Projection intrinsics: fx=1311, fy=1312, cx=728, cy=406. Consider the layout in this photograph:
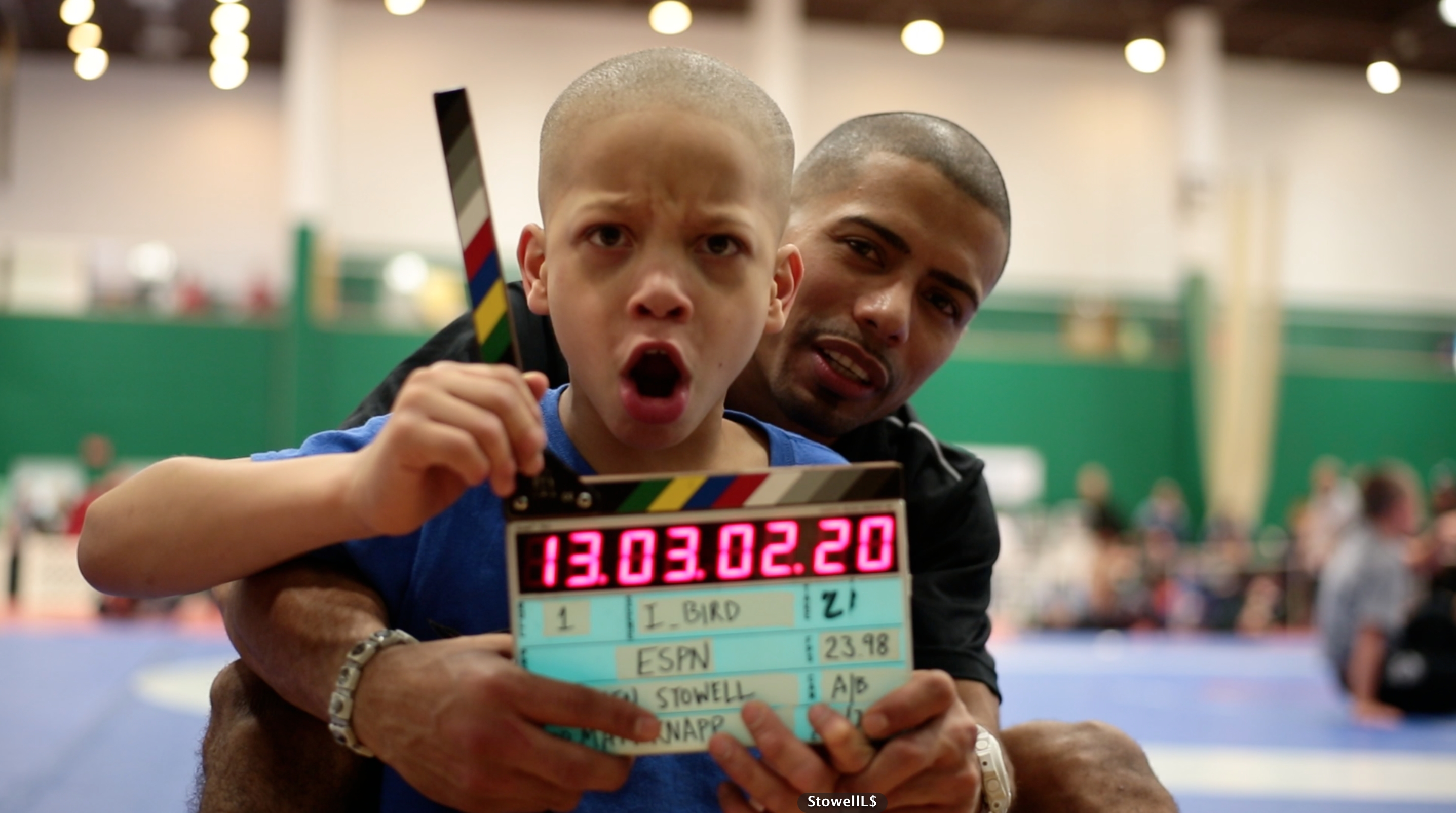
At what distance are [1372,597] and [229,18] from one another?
14.2m

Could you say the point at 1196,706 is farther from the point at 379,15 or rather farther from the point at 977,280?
the point at 379,15

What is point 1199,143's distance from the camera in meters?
20.4

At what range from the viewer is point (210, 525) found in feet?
5.34

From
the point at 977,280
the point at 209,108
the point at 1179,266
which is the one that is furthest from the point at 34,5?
the point at 977,280

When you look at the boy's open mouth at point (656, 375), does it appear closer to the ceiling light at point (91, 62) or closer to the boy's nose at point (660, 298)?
the boy's nose at point (660, 298)

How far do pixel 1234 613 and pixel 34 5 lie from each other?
19022 mm

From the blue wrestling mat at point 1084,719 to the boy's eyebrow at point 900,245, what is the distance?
11.6 ft

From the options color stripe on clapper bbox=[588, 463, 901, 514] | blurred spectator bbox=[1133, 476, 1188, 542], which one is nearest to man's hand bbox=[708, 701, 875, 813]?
color stripe on clapper bbox=[588, 463, 901, 514]

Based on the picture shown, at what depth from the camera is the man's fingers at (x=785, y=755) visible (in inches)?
56.9

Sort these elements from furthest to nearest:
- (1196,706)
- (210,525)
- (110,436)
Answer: (110,436), (1196,706), (210,525)

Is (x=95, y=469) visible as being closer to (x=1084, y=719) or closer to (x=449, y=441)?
(x=1084, y=719)

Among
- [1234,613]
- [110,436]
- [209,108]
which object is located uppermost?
[209,108]

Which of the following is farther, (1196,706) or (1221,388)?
(1221,388)

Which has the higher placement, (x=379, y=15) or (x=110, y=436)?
(x=379, y=15)
